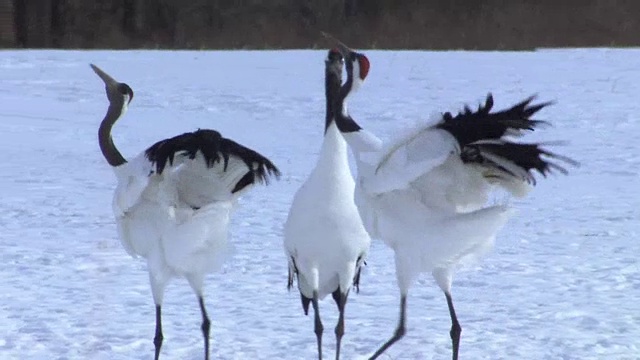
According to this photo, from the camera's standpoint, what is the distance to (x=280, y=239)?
691 cm

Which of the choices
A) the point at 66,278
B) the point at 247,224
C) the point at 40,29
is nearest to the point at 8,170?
the point at 247,224

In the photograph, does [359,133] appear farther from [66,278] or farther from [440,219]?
[66,278]

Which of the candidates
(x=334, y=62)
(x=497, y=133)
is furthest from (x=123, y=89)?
(x=497, y=133)

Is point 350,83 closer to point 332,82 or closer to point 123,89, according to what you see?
point 332,82

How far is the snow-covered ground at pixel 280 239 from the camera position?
16.3 feet

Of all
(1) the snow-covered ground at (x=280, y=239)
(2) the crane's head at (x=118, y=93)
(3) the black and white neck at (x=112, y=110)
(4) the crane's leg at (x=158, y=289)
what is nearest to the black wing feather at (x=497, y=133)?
(1) the snow-covered ground at (x=280, y=239)

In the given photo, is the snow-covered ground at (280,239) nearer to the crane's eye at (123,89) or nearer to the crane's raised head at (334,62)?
the crane's eye at (123,89)

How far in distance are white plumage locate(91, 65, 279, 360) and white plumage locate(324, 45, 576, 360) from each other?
1.33 ft

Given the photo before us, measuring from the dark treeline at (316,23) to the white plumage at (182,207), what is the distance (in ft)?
44.8

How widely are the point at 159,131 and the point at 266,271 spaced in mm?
4792

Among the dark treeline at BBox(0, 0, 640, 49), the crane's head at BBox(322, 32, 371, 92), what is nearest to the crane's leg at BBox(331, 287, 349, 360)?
the crane's head at BBox(322, 32, 371, 92)

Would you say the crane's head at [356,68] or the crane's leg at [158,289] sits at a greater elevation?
the crane's head at [356,68]

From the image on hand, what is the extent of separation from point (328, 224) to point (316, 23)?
46.1 feet

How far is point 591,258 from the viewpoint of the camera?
249 inches
